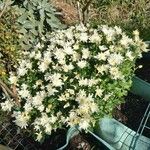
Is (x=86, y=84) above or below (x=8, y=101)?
above

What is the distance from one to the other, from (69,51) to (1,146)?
101 centimetres

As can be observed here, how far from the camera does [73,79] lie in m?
4.50

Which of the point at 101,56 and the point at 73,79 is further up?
the point at 101,56

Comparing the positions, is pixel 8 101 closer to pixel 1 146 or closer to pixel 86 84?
pixel 1 146

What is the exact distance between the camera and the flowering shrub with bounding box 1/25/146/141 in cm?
444

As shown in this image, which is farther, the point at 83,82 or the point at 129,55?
the point at 129,55

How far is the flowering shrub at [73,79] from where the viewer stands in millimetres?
4441

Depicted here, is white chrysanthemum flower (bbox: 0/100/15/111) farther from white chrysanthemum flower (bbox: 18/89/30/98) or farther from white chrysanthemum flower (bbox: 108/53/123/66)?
white chrysanthemum flower (bbox: 108/53/123/66)

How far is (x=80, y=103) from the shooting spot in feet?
14.3

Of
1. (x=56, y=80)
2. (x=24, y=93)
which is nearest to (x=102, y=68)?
(x=56, y=80)

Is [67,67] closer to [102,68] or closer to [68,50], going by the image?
[68,50]

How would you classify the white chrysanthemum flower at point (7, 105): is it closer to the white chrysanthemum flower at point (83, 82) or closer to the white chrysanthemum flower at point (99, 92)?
the white chrysanthemum flower at point (83, 82)

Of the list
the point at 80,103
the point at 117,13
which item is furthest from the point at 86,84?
the point at 117,13

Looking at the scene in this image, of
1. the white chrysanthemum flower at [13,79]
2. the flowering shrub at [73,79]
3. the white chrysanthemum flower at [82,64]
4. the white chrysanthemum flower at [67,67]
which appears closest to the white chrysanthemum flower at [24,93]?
the flowering shrub at [73,79]
